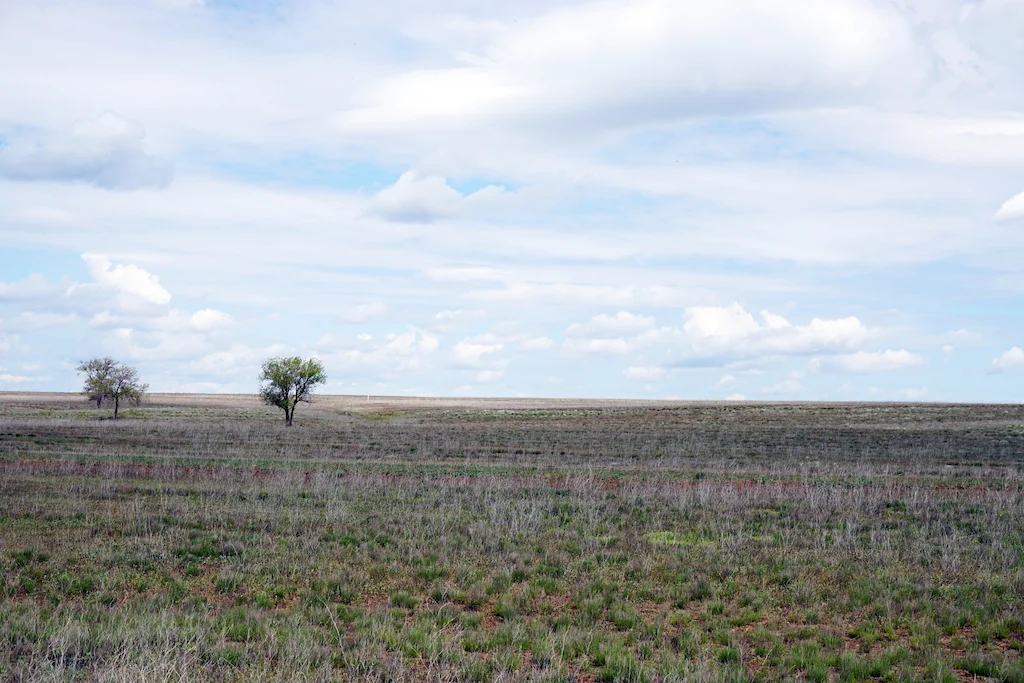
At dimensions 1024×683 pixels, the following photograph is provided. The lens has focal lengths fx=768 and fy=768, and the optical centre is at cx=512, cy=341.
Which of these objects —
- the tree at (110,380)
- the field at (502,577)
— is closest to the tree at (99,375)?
the tree at (110,380)

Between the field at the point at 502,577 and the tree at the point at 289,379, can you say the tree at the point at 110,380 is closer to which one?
the tree at the point at 289,379

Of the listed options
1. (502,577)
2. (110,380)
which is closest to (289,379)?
(110,380)

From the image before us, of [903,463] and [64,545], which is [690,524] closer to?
[64,545]

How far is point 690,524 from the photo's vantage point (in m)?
17.5

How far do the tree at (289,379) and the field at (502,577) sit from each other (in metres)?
51.3

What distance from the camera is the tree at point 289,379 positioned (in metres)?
77.8

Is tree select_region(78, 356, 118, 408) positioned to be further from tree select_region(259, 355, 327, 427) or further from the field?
the field

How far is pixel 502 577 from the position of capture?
1268 centimetres

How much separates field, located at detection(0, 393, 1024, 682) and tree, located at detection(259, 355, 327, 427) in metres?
51.3

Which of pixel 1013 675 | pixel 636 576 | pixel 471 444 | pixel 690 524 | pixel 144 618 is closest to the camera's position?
pixel 1013 675

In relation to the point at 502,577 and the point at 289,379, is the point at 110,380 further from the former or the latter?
the point at 502,577

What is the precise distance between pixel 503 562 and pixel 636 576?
2336mm

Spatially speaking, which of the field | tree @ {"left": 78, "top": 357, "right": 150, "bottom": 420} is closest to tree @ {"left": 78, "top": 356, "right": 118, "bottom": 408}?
tree @ {"left": 78, "top": 357, "right": 150, "bottom": 420}

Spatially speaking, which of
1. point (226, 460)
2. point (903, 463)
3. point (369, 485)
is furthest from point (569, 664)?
point (903, 463)
